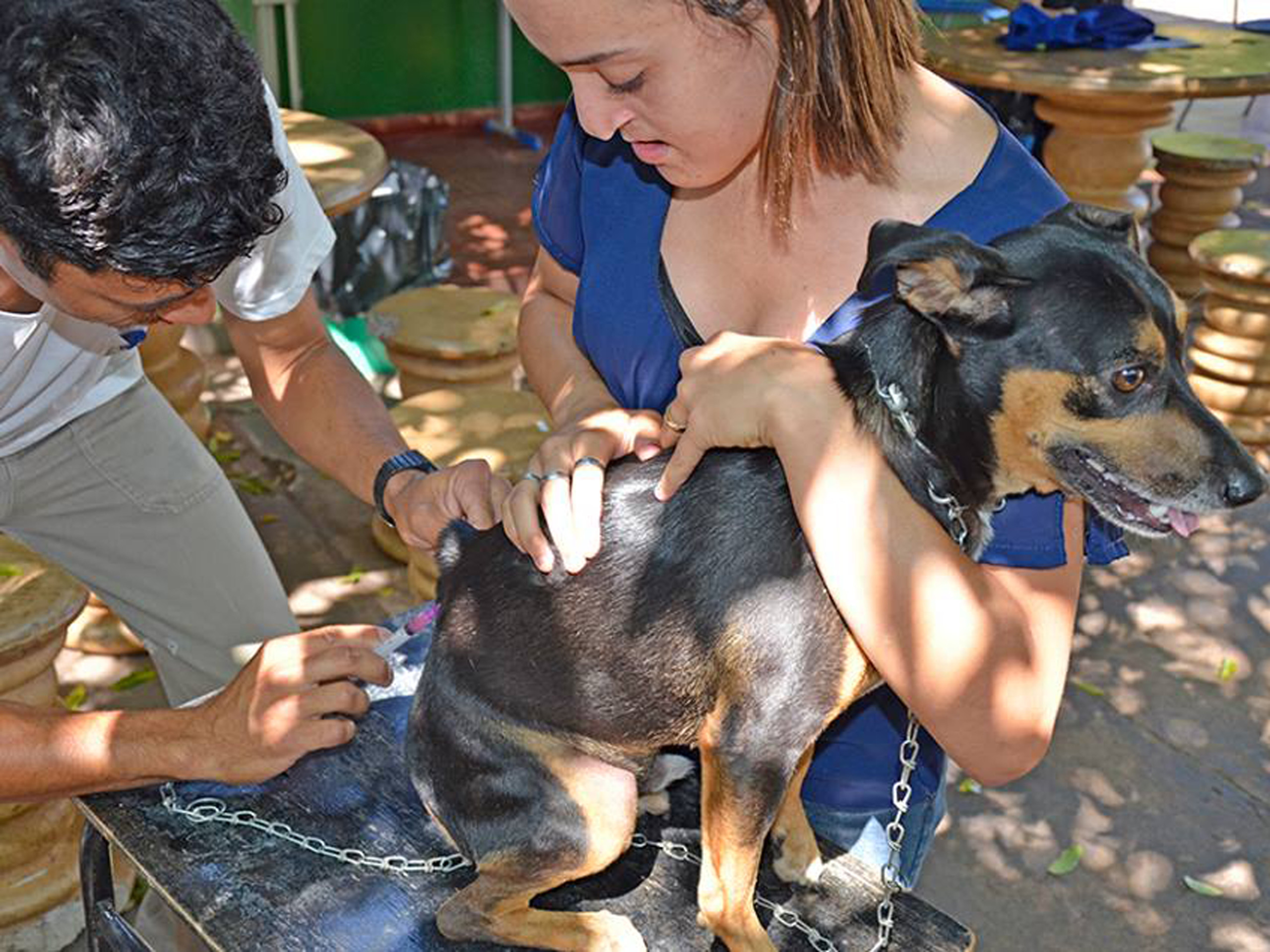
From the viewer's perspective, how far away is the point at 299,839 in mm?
2443

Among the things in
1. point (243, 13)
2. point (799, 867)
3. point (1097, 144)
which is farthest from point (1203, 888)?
point (243, 13)

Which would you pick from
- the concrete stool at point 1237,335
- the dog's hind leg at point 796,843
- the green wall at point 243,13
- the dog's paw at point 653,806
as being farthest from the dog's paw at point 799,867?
the concrete stool at point 1237,335

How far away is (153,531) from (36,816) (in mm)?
1071

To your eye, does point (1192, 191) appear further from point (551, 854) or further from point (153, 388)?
point (551, 854)

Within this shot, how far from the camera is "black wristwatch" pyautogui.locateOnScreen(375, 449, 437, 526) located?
2.92 meters

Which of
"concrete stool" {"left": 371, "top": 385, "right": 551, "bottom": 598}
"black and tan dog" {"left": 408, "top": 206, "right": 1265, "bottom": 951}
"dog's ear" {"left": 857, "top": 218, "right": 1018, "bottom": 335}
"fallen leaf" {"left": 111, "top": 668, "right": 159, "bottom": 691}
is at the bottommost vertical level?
"fallen leaf" {"left": 111, "top": 668, "right": 159, "bottom": 691}

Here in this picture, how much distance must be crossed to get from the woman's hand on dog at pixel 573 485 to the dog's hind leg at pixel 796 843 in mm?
569

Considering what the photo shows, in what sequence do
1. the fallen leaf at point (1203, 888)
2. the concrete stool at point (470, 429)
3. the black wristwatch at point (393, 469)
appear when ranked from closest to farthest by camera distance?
the black wristwatch at point (393, 469) → the fallen leaf at point (1203, 888) → the concrete stool at point (470, 429)

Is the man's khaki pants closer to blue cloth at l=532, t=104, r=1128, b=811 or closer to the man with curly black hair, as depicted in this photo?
the man with curly black hair

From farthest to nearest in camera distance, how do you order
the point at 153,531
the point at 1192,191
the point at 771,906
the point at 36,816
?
the point at 1192,191, the point at 36,816, the point at 153,531, the point at 771,906

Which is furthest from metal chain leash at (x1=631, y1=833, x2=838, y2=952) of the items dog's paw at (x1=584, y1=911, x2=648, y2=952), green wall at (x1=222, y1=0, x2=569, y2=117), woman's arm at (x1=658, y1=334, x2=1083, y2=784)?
green wall at (x1=222, y1=0, x2=569, y2=117)

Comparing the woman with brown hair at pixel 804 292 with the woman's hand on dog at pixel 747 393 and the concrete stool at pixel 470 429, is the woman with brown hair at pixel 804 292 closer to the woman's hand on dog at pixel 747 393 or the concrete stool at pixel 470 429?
the woman's hand on dog at pixel 747 393

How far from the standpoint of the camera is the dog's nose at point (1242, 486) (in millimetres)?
1967

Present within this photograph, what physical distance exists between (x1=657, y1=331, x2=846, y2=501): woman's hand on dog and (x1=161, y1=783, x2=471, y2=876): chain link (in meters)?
0.81
